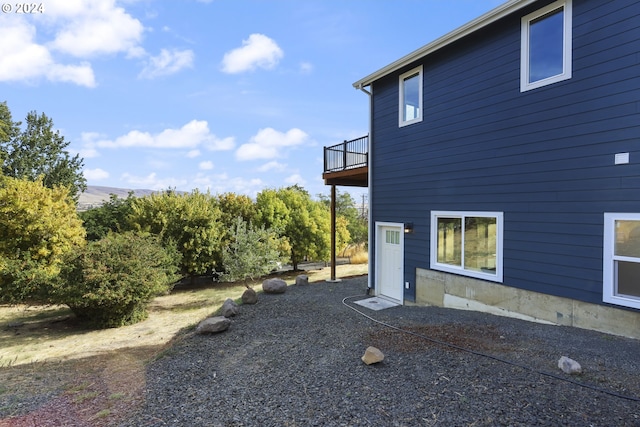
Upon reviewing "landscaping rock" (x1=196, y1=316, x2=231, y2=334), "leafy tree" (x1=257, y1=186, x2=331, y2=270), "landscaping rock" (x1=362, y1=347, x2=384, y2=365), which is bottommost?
"landscaping rock" (x1=196, y1=316, x2=231, y2=334)

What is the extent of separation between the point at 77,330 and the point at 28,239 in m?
4.36

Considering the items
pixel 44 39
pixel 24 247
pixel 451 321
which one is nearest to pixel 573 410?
pixel 451 321

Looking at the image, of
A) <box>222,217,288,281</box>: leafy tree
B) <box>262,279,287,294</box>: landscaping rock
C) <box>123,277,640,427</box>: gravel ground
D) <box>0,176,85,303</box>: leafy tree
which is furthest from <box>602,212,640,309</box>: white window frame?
<box>0,176,85,303</box>: leafy tree

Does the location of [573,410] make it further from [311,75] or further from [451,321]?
[311,75]

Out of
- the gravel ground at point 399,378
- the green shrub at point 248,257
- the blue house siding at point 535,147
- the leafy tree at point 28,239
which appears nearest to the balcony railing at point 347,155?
the blue house siding at point 535,147

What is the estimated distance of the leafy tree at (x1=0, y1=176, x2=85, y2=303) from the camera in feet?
32.9

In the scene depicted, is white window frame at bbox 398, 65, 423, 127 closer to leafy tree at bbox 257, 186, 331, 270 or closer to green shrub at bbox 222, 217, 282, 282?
green shrub at bbox 222, 217, 282, 282

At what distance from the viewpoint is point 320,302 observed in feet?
25.7

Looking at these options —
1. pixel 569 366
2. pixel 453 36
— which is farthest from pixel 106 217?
pixel 569 366

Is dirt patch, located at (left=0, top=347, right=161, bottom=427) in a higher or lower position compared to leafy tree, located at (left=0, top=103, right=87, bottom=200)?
lower

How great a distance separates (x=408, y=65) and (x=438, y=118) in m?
1.65

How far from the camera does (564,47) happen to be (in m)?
4.98

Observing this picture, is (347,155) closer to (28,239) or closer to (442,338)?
(442,338)

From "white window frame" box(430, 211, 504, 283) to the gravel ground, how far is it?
2.67 ft
